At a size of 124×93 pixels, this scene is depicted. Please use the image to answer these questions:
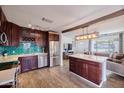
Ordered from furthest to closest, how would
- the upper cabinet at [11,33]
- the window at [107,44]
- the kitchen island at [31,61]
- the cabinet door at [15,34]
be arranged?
the window at [107,44]
the kitchen island at [31,61]
the cabinet door at [15,34]
the upper cabinet at [11,33]

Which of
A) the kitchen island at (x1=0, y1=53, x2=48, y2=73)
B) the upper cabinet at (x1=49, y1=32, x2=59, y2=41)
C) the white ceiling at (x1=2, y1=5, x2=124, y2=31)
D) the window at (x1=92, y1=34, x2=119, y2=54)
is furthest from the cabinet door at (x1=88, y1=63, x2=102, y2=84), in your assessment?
the window at (x1=92, y1=34, x2=119, y2=54)

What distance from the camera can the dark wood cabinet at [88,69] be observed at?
331 cm

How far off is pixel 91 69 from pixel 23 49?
383cm

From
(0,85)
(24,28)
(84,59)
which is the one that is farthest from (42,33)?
(0,85)

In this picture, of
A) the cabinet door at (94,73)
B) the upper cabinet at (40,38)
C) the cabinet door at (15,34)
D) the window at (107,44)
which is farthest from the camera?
the window at (107,44)

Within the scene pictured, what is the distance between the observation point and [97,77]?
10.9 feet

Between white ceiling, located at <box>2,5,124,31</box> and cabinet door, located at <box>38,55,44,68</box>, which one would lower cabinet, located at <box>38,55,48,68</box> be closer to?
cabinet door, located at <box>38,55,44,68</box>

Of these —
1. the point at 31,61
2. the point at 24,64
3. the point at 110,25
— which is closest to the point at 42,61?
the point at 31,61

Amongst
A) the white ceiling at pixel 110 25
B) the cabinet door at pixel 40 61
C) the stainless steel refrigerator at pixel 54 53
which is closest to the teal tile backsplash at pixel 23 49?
the cabinet door at pixel 40 61

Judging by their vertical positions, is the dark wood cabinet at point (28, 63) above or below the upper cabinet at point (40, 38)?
below

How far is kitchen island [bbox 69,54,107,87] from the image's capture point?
3291 mm

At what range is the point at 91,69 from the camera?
3561 millimetres

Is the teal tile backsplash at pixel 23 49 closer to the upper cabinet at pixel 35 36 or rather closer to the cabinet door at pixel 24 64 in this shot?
the upper cabinet at pixel 35 36

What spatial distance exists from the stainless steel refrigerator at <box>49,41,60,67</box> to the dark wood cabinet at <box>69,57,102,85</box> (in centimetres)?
205
